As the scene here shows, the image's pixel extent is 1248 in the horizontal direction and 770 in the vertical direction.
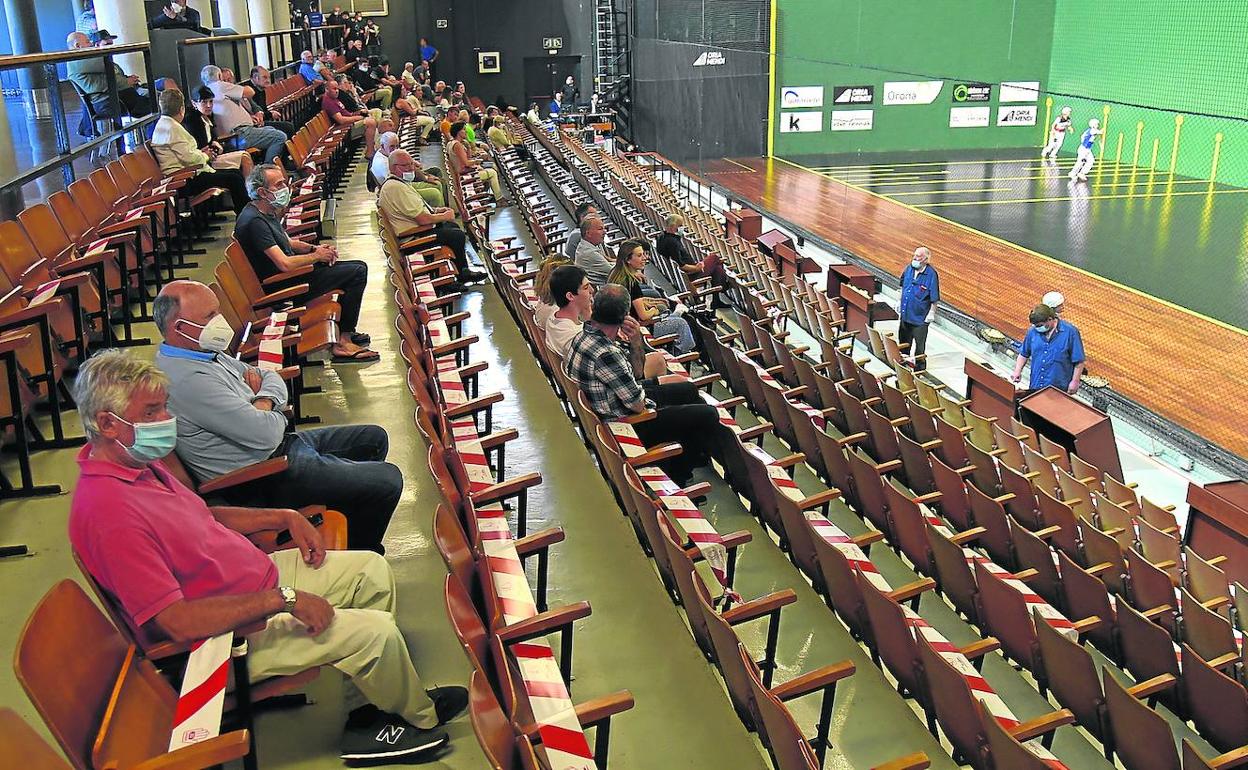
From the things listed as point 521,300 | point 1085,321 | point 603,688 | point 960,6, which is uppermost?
point 960,6

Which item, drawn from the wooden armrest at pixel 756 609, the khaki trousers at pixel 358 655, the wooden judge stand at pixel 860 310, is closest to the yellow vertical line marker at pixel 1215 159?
the wooden judge stand at pixel 860 310

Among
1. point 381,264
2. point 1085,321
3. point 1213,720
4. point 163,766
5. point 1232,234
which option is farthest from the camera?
point 1085,321

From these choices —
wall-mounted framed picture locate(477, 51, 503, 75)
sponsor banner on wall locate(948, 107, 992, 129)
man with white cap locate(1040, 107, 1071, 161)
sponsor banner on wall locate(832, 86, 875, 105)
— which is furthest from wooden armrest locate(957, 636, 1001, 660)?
wall-mounted framed picture locate(477, 51, 503, 75)

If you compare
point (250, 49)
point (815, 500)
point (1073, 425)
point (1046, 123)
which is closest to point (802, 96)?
point (1046, 123)

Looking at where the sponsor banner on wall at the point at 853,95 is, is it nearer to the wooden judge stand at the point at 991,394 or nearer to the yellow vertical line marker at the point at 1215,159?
the yellow vertical line marker at the point at 1215,159

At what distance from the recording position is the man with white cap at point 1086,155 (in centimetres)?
1391

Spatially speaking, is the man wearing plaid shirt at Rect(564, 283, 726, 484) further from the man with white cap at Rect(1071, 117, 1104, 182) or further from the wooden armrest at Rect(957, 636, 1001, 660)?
the man with white cap at Rect(1071, 117, 1104, 182)

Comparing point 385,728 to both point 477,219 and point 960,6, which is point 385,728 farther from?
point 960,6

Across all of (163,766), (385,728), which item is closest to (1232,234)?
(385,728)

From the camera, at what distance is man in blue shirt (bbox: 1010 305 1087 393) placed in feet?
25.3

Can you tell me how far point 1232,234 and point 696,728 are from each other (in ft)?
30.1

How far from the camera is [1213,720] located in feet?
11.5

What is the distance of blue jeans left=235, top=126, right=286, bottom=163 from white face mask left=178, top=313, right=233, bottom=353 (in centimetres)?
580

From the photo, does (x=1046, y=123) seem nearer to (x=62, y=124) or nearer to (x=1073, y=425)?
(x=1073, y=425)
